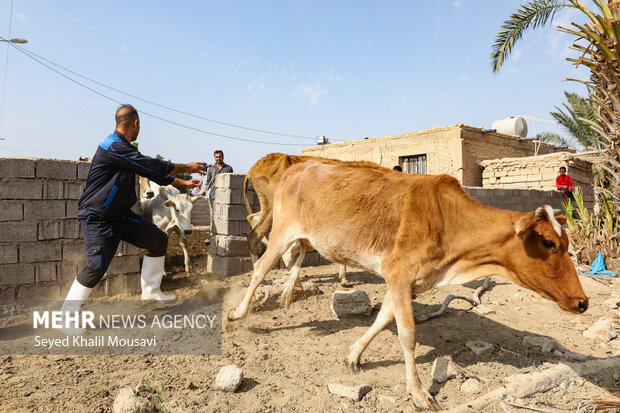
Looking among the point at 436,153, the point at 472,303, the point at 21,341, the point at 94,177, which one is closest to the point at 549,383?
the point at 472,303

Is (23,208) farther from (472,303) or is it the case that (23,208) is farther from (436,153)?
(436,153)

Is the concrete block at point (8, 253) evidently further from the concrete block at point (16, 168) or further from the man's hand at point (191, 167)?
the man's hand at point (191, 167)

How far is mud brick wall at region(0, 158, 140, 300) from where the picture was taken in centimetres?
443

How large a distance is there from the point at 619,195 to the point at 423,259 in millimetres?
5479

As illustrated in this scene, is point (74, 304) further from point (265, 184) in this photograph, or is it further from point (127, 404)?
point (265, 184)

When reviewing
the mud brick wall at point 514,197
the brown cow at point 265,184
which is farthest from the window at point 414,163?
the brown cow at point 265,184

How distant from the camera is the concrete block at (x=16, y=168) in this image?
4414 mm

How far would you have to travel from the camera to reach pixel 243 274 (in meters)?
6.41

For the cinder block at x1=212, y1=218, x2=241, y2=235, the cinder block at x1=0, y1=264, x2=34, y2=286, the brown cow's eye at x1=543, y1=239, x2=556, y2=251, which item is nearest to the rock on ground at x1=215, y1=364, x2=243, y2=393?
the brown cow's eye at x1=543, y1=239, x2=556, y2=251

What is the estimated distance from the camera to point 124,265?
5082 millimetres

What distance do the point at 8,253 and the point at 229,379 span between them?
3.47 metres

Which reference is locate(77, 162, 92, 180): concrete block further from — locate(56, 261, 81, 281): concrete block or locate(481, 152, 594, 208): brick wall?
locate(481, 152, 594, 208): brick wall

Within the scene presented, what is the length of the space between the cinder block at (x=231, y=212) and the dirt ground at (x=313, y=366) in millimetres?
2047

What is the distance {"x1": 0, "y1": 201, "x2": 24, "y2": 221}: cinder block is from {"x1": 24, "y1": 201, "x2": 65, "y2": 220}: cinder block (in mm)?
47
